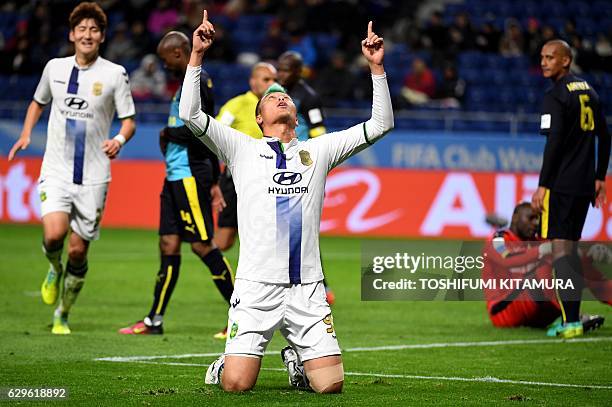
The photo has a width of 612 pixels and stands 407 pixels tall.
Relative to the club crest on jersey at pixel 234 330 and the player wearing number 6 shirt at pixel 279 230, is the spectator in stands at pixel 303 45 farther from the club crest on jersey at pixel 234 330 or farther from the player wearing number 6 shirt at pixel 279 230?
the club crest on jersey at pixel 234 330

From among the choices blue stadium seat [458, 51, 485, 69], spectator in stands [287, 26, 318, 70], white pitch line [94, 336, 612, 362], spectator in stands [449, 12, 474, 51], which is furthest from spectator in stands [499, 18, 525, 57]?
white pitch line [94, 336, 612, 362]

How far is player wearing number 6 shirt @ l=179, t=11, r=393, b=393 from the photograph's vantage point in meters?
6.75

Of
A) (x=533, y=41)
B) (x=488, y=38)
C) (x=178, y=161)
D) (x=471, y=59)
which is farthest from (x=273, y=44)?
(x=178, y=161)

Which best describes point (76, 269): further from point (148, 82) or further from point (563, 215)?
point (148, 82)

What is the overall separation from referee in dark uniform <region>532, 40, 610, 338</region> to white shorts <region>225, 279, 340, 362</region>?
3401 millimetres

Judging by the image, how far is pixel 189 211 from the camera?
963 cm

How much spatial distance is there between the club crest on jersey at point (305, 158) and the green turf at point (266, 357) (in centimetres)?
132

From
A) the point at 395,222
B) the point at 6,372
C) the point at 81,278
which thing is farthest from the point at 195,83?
the point at 395,222

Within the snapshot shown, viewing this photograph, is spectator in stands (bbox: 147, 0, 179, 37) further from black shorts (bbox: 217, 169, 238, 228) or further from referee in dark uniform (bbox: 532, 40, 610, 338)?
referee in dark uniform (bbox: 532, 40, 610, 338)

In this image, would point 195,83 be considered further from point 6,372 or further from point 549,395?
point 549,395

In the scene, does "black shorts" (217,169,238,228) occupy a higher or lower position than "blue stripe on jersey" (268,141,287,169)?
lower

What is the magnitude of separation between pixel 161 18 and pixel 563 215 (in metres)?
16.5

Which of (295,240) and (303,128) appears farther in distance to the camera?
(303,128)

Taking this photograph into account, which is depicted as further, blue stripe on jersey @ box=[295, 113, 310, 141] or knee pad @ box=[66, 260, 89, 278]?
blue stripe on jersey @ box=[295, 113, 310, 141]
